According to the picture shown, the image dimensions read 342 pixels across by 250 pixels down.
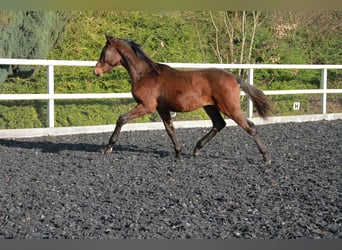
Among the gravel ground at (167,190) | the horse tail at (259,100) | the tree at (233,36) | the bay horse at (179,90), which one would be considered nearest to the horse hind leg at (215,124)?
the bay horse at (179,90)

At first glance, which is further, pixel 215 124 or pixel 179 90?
pixel 215 124

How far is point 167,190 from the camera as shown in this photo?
5207mm

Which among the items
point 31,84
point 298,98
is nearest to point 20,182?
point 31,84

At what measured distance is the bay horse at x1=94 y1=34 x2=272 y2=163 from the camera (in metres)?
7.02

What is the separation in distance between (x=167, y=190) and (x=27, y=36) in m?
7.16

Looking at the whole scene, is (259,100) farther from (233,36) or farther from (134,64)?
(233,36)

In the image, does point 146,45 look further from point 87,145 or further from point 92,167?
point 92,167

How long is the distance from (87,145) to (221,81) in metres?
2.73

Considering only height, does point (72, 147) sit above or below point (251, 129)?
below

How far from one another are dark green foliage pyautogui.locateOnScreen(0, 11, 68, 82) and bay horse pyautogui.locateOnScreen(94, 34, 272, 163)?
3.40m

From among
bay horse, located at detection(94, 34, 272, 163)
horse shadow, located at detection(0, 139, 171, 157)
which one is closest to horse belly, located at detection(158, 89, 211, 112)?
bay horse, located at detection(94, 34, 272, 163)

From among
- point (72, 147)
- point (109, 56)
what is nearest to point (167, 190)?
point (109, 56)

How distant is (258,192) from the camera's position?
16.6 ft

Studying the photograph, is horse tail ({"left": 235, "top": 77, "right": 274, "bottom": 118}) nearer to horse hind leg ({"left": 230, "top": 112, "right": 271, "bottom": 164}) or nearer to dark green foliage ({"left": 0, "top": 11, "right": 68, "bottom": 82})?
horse hind leg ({"left": 230, "top": 112, "right": 271, "bottom": 164})
